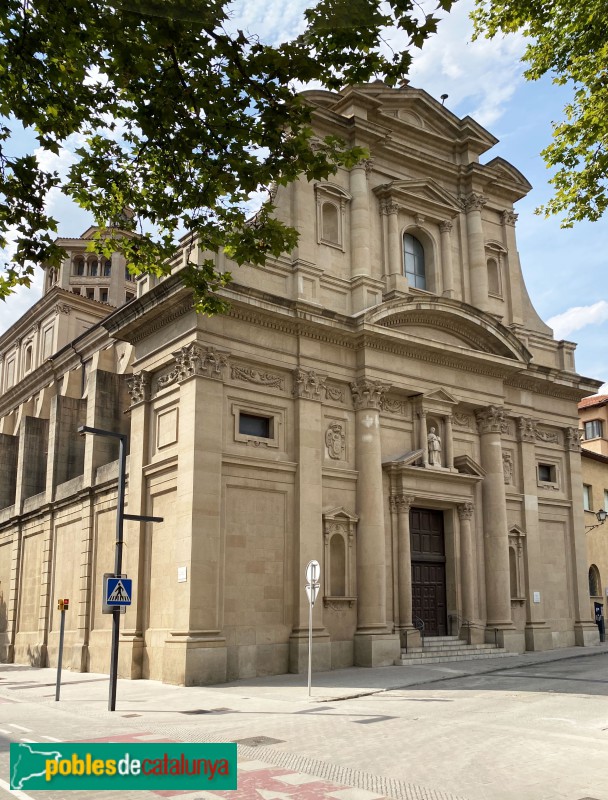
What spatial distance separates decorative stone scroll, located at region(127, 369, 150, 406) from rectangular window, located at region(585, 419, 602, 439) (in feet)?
112

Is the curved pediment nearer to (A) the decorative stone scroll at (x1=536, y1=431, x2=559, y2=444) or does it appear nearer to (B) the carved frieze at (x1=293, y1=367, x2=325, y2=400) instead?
(B) the carved frieze at (x1=293, y1=367, x2=325, y2=400)

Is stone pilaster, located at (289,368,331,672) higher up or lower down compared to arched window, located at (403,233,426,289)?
lower down

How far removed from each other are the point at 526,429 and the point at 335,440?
914 cm

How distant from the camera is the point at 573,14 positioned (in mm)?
15133

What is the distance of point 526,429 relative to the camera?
30.0 meters

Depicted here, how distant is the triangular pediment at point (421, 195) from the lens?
2725 cm

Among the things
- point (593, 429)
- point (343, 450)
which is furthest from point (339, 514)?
point (593, 429)

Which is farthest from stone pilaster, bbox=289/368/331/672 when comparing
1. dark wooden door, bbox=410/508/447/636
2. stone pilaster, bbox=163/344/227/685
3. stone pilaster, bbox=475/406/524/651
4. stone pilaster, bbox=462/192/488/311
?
stone pilaster, bbox=462/192/488/311

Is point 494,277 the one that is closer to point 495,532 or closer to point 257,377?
point 495,532

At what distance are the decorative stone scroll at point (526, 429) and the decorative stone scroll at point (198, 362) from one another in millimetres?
12715

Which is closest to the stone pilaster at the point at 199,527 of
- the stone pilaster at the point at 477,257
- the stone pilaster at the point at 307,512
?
the stone pilaster at the point at 307,512

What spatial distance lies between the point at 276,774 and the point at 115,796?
6.42 feet

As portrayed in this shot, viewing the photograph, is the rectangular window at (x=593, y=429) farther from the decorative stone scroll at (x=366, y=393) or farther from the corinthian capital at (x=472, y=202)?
the decorative stone scroll at (x=366, y=393)

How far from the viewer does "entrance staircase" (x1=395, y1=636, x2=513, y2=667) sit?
920 inches
